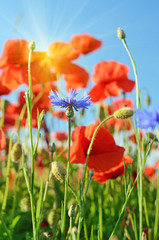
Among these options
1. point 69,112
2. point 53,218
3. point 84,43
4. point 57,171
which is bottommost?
point 53,218

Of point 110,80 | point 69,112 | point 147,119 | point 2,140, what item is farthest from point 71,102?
point 110,80

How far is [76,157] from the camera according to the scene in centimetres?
78

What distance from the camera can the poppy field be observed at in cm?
58

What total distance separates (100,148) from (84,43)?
1.16 meters

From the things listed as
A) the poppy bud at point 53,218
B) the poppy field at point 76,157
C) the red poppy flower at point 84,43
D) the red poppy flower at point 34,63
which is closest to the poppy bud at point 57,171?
the poppy field at point 76,157

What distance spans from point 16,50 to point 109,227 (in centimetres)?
68

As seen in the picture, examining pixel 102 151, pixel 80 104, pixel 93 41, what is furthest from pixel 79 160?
pixel 93 41

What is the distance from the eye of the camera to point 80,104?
0.55 metres

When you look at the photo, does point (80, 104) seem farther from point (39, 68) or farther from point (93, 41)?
point (93, 41)

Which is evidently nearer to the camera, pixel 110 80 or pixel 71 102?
pixel 71 102

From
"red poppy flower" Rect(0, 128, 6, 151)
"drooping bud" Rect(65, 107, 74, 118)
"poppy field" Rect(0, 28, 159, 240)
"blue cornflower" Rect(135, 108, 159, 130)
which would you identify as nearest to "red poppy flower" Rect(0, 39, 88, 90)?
"poppy field" Rect(0, 28, 159, 240)

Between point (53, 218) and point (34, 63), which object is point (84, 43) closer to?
point (34, 63)

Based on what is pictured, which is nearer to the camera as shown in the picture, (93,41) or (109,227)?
(109,227)

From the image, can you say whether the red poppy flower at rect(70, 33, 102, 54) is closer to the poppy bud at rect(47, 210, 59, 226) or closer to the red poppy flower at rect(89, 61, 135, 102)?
the red poppy flower at rect(89, 61, 135, 102)
